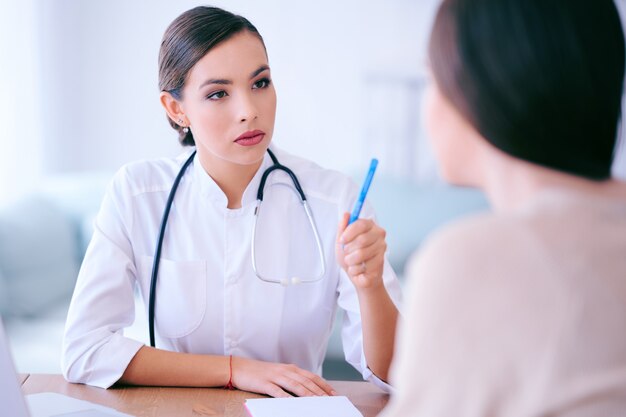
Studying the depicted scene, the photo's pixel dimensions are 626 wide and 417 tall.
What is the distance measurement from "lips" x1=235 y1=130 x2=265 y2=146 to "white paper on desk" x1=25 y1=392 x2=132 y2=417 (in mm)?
571

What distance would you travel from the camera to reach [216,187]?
1.59 metres

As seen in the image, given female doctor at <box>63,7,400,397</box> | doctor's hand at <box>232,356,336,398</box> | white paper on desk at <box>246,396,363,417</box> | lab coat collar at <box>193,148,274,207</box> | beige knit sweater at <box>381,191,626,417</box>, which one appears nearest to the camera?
beige knit sweater at <box>381,191,626,417</box>

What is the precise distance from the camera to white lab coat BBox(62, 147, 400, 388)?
1522 millimetres

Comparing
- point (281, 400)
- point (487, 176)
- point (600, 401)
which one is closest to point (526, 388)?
point (600, 401)

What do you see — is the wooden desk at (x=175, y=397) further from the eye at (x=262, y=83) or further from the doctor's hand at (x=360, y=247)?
the eye at (x=262, y=83)

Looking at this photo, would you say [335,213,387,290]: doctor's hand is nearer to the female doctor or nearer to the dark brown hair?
the female doctor

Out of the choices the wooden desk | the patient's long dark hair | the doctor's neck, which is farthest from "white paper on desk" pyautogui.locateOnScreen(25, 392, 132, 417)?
the patient's long dark hair

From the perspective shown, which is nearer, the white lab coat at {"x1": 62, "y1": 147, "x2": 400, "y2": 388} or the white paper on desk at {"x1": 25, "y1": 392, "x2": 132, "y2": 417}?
the white paper on desk at {"x1": 25, "y1": 392, "x2": 132, "y2": 417}

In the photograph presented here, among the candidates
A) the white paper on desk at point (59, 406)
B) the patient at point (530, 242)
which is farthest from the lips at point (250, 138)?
the patient at point (530, 242)

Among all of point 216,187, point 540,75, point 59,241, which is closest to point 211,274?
point 216,187

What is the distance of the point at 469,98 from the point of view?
72 cm

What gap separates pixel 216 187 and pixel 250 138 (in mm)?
149

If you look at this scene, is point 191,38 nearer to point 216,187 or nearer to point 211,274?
point 216,187

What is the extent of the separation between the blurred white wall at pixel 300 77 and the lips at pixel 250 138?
2337 millimetres
